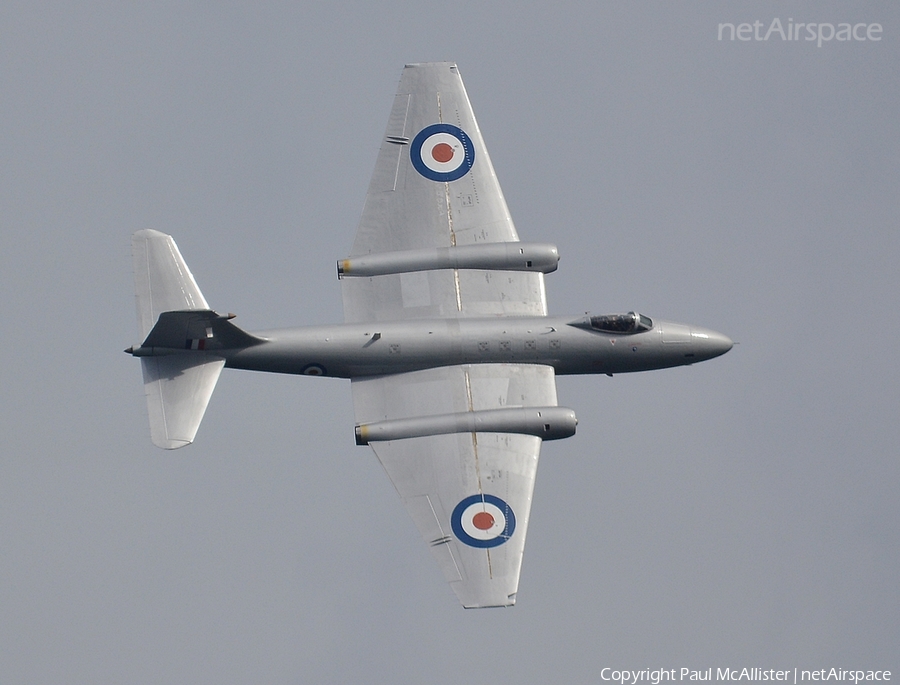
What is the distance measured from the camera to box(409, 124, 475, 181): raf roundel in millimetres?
58000

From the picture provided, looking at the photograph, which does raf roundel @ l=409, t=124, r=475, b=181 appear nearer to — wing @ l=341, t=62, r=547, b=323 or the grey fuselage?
wing @ l=341, t=62, r=547, b=323

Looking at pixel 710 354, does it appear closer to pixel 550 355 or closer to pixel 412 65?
pixel 550 355

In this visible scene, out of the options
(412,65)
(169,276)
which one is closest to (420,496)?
(169,276)

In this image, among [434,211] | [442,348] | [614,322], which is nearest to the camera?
[442,348]

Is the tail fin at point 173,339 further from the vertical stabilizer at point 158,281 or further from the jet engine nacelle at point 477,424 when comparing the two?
the jet engine nacelle at point 477,424

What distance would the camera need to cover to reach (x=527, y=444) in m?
53.5

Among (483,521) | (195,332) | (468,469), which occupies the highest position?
(195,332)

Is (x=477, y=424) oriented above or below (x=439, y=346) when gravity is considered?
below

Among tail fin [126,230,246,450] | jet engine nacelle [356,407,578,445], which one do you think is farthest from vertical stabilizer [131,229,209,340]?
jet engine nacelle [356,407,578,445]

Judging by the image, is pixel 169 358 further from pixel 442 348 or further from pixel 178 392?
pixel 442 348

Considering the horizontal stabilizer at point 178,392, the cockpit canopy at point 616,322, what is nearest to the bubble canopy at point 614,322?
the cockpit canopy at point 616,322

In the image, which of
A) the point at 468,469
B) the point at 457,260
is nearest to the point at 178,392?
the point at 468,469

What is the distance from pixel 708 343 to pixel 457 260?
959 centimetres

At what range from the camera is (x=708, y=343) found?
56281 millimetres
